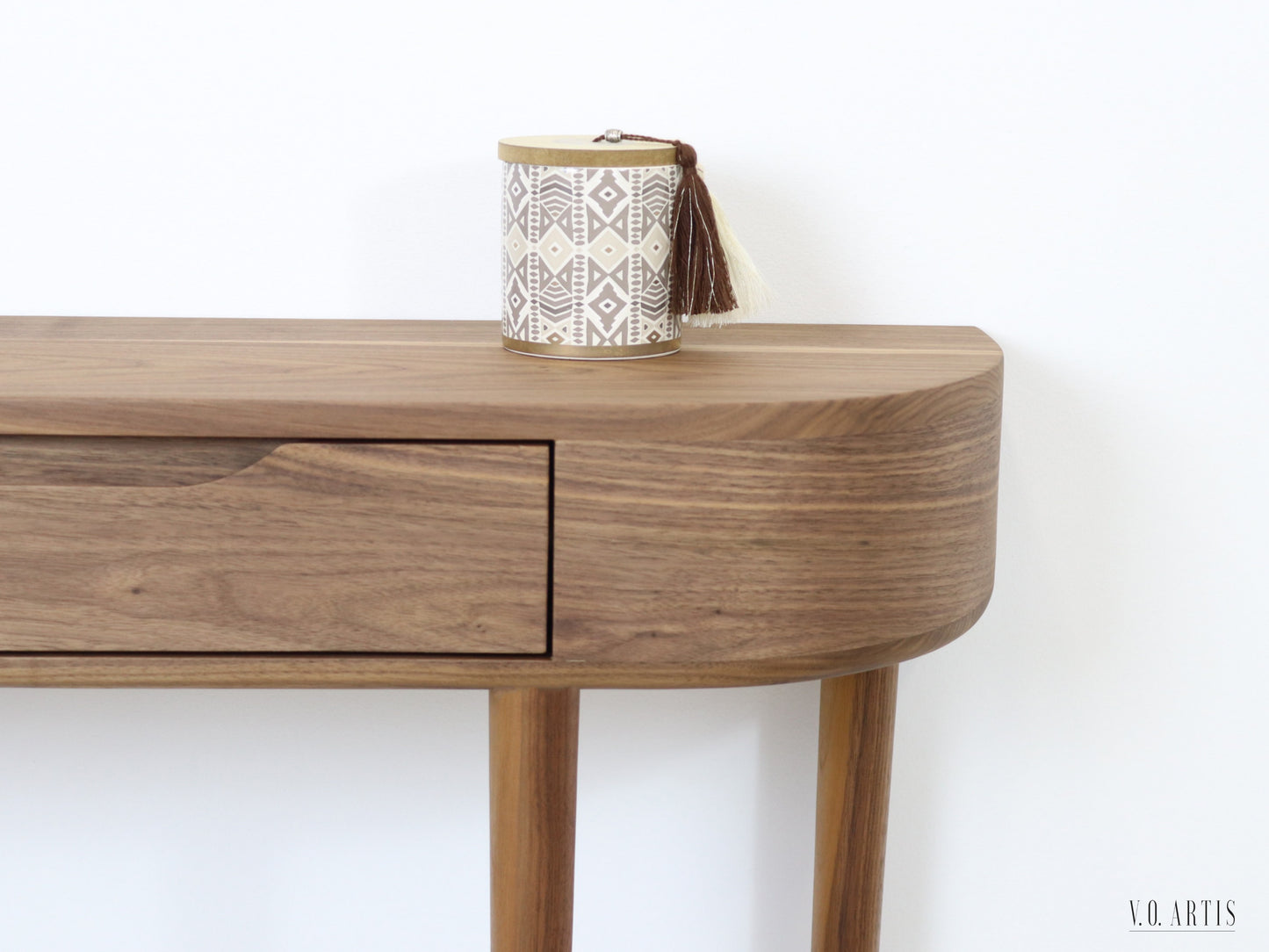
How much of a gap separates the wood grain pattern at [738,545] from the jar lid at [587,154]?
6.5 inches

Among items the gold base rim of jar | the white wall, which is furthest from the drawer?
the white wall

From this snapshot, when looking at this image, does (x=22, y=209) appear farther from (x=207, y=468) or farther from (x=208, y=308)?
(x=207, y=468)

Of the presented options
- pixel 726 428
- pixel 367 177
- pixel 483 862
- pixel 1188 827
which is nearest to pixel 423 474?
pixel 726 428

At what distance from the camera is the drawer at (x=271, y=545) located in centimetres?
61

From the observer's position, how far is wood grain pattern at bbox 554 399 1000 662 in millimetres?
609

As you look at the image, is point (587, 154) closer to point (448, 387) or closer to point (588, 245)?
point (588, 245)

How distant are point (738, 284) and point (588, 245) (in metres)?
0.09

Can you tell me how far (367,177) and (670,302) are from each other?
0.25m

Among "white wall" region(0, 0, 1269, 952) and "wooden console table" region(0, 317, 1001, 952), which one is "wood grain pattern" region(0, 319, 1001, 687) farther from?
"white wall" region(0, 0, 1269, 952)

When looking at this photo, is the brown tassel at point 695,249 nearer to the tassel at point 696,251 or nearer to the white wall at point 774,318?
the tassel at point 696,251

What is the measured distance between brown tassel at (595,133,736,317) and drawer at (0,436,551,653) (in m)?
0.15

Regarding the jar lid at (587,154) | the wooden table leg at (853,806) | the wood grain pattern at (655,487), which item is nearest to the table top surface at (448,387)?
the wood grain pattern at (655,487)

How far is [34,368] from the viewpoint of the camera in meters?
0.65

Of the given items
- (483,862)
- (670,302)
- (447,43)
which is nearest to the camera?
(670,302)
